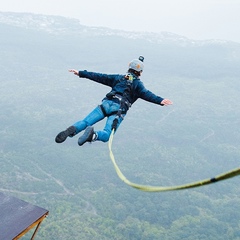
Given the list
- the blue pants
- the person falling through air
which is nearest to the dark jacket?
the person falling through air

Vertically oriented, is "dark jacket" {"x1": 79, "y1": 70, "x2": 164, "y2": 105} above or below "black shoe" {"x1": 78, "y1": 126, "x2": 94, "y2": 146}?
above

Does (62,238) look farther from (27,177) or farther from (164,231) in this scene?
(27,177)

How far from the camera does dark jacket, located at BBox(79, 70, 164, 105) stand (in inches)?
305

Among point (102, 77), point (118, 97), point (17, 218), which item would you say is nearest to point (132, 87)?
point (118, 97)

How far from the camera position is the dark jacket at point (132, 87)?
7.76 metres

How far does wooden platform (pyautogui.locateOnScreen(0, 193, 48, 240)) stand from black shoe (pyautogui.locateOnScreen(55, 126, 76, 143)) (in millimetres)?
2838

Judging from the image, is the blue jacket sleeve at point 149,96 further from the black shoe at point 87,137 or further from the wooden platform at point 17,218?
the wooden platform at point 17,218

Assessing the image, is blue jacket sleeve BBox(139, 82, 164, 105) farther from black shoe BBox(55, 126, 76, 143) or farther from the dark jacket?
black shoe BBox(55, 126, 76, 143)

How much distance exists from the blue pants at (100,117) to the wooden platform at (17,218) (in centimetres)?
283

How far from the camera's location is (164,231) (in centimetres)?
10738

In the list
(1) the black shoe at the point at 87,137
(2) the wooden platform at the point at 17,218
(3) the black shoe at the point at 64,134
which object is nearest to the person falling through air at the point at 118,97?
(3) the black shoe at the point at 64,134

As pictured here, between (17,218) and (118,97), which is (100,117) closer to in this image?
(118,97)

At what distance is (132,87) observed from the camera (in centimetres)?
791

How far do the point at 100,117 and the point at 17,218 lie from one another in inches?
134
